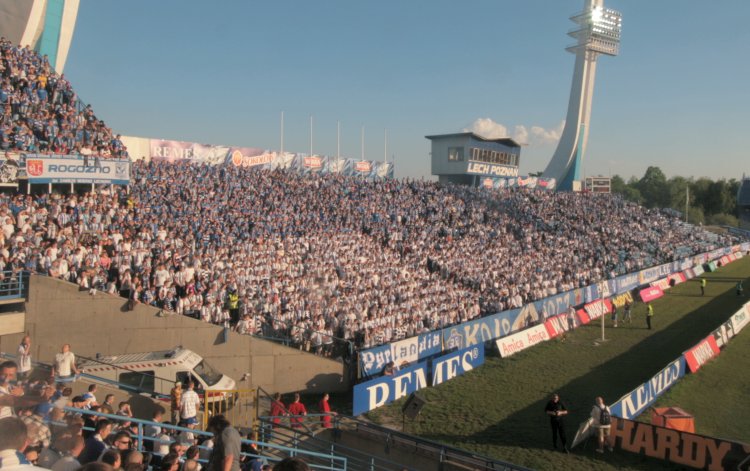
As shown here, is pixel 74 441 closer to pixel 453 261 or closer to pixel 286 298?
pixel 286 298

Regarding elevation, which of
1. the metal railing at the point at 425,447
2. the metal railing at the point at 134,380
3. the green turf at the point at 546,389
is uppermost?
the metal railing at the point at 134,380

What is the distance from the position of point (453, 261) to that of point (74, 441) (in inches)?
1040

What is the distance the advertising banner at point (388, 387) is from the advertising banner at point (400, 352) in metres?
0.96

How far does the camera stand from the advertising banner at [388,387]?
16109mm

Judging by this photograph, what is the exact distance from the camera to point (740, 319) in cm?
2634

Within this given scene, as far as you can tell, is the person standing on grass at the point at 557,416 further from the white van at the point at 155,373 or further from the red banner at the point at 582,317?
the red banner at the point at 582,317

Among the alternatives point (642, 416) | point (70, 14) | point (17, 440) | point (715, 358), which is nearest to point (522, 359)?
point (642, 416)

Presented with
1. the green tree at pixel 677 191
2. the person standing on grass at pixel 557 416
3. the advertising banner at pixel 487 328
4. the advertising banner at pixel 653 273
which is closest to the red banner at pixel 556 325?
the advertising banner at pixel 487 328

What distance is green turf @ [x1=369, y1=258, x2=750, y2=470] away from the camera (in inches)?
541

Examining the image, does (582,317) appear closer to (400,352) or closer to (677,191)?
(400,352)

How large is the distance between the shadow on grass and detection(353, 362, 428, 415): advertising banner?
2221 millimetres

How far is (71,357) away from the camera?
479 inches

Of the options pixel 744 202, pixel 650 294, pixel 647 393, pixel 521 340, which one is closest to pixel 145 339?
pixel 521 340

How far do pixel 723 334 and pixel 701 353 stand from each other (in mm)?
3723
